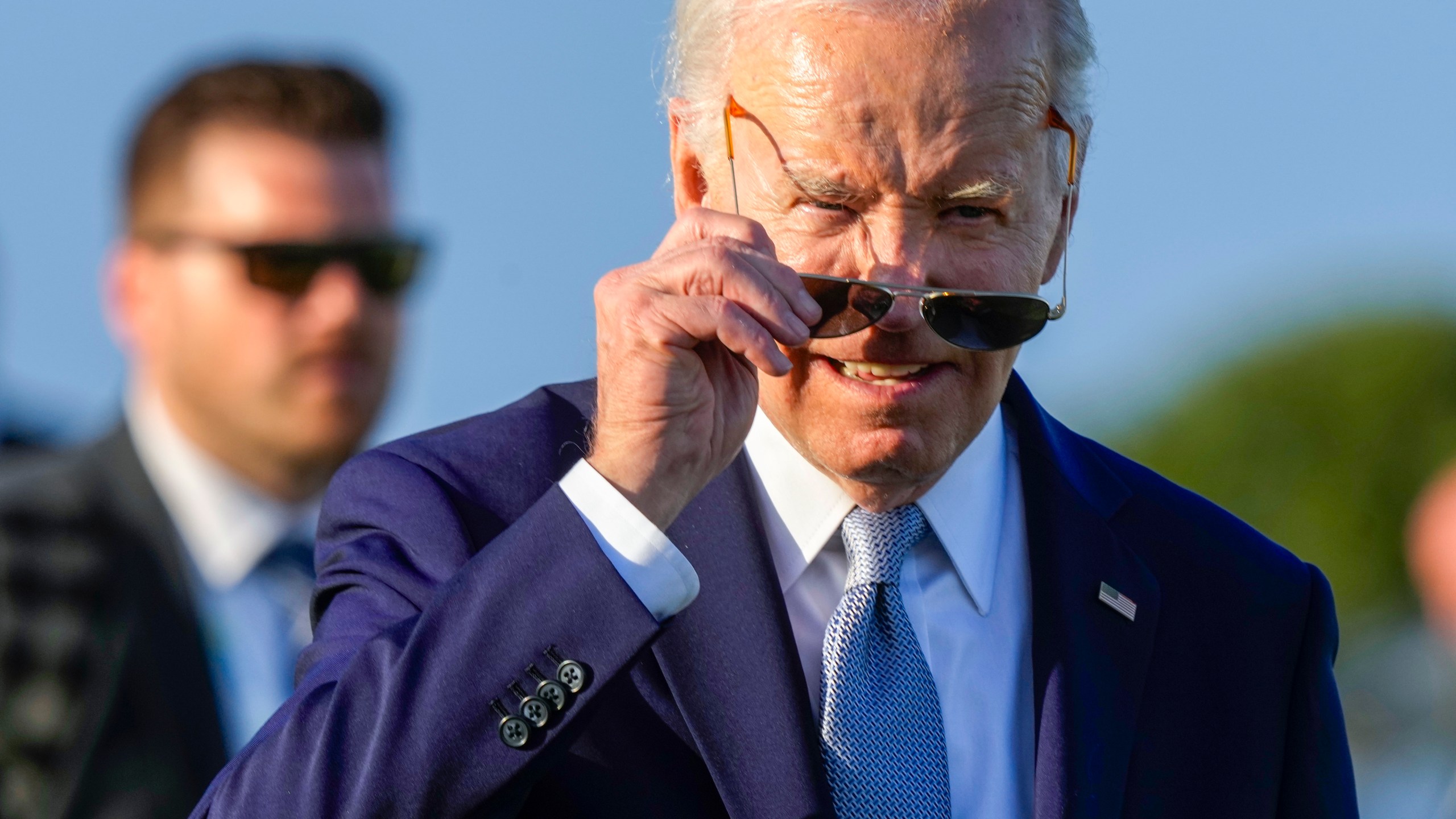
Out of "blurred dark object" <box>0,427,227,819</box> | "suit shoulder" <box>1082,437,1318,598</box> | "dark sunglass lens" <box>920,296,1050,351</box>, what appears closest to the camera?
"dark sunglass lens" <box>920,296,1050,351</box>

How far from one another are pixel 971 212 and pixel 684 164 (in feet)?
1.70

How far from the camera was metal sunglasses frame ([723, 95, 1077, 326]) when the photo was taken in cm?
247

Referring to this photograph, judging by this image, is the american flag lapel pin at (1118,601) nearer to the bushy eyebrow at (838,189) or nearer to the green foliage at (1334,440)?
the bushy eyebrow at (838,189)

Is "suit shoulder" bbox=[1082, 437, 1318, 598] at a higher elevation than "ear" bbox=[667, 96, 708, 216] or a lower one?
lower

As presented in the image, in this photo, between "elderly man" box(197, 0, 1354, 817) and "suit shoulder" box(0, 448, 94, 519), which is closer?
"elderly man" box(197, 0, 1354, 817)

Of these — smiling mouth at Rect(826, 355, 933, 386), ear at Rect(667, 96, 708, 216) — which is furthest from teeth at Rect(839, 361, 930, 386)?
ear at Rect(667, 96, 708, 216)

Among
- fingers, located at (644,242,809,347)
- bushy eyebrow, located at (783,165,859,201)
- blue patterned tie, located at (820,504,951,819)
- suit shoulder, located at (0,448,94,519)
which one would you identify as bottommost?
suit shoulder, located at (0,448,94,519)

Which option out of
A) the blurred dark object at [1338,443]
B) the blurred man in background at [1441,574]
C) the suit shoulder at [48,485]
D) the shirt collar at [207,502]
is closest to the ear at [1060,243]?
the blurred man in background at [1441,574]

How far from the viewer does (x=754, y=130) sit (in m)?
2.59

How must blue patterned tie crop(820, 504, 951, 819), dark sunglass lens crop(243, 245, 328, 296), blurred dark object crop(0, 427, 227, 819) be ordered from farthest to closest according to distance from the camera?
1. dark sunglass lens crop(243, 245, 328, 296)
2. blurred dark object crop(0, 427, 227, 819)
3. blue patterned tie crop(820, 504, 951, 819)

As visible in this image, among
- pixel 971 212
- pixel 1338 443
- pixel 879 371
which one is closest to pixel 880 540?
pixel 879 371

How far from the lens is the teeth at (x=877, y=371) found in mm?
2576

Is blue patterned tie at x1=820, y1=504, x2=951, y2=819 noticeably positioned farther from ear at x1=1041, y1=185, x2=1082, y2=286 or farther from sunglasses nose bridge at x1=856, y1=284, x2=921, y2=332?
ear at x1=1041, y1=185, x2=1082, y2=286

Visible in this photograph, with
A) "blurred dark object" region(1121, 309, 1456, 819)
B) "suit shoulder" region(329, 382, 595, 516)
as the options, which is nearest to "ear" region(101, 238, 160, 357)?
Result: "suit shoulder" region(329, 382, 595, 516)
